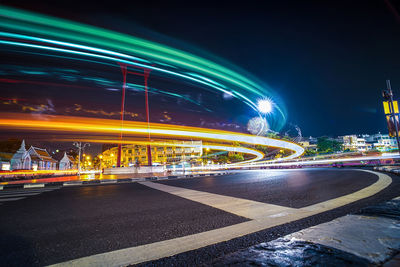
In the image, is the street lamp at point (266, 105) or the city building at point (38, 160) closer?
the street lamp at point (266, 105)

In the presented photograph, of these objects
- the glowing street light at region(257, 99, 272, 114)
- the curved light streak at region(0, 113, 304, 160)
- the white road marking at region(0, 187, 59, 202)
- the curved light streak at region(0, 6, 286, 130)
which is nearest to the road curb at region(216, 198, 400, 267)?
the white road marking at region(0, 187, 59, 202)

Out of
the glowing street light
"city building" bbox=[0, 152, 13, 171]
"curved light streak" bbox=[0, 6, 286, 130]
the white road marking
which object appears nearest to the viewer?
the white road marking

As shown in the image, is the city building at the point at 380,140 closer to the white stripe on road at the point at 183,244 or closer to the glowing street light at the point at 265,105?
the glowing street light at the point at 265,105

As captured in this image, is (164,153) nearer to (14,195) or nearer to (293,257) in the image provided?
(14,195)

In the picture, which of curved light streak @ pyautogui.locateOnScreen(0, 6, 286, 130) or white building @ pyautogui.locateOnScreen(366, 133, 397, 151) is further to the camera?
white building @ pyautogui.locateOnScreen(366, 133, 397, 151)

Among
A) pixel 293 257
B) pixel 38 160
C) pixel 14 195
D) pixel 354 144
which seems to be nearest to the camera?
pixel 293 257

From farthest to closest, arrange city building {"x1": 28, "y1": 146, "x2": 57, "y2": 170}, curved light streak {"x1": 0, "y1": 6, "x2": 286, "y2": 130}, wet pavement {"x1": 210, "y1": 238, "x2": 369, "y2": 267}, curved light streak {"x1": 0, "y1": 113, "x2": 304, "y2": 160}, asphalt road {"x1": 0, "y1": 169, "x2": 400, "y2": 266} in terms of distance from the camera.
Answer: city building {"x1": 28, "y1": 146, "x2": 57, "y2": 170} < curved light streak {"x1": 0, "y1": 113, "x2": 304, "y2": 160} < curved light streak {"x1": 0, "y1": 6, "x2": 286, "y2": 130} < asphalt road {"x1": 0, "y1": 169, "x2": 400, "y2": 266} < wet pavement {"x1": 210, "y1": 238, "x2": 369, "y2": 267}

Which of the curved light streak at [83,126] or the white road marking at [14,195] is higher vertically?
the curved light streak at [83,126]

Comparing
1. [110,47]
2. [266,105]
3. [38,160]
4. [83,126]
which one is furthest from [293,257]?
[38,160]

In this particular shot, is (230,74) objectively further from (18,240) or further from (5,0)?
(18,240)

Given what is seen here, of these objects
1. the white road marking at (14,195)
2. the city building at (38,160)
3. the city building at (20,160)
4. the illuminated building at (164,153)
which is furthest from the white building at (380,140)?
the city building at (38,160)

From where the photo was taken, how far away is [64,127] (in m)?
19.1

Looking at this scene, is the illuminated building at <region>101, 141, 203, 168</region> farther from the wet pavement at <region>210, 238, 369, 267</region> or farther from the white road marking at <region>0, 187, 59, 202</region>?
the wet pavement at <region>210, 238, 369, 267</region>

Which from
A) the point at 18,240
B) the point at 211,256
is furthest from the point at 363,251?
the point at 18,240
